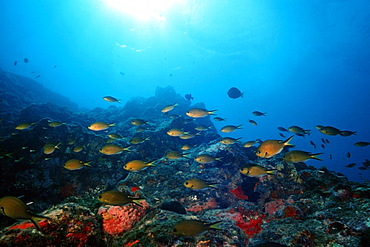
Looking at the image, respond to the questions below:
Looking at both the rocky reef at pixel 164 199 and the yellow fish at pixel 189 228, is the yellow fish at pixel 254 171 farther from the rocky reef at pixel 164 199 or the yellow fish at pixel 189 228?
the yellow fish at pixel 189 228

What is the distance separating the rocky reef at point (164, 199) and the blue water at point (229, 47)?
14.2 meters

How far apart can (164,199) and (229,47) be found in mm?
54997

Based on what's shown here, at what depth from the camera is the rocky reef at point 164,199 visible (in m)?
2.78

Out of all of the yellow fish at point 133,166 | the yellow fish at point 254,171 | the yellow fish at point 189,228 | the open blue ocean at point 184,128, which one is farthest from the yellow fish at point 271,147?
the yellow fish at point 133,166

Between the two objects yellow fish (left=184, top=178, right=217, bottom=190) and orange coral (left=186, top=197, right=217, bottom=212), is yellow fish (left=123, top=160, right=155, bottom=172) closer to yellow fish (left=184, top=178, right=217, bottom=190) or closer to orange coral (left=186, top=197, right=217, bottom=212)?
yellow fish (left=184, top=178, right=217, bottom=190)

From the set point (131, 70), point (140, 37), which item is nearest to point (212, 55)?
point (140, 37)

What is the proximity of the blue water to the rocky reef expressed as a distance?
46.4 feet

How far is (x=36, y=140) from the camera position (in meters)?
7.32

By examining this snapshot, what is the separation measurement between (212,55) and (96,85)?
130 meters

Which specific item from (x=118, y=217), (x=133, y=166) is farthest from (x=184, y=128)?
(x=118, y=217)

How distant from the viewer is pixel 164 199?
590 cm

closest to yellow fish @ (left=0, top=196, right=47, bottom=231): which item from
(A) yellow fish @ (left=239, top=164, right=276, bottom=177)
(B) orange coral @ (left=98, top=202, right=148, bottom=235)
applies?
(B) orange coral @ (left=98, top=202, right=148, bottom=235)

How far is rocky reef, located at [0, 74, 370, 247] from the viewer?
278 cm

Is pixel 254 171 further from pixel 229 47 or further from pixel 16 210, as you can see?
pixel 229 47
